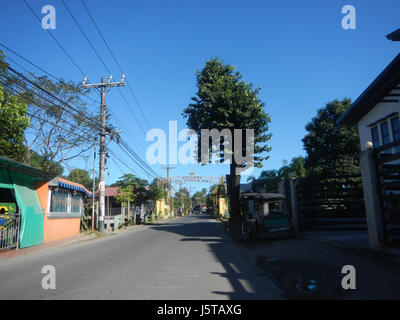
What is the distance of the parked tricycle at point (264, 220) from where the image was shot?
1159 cm

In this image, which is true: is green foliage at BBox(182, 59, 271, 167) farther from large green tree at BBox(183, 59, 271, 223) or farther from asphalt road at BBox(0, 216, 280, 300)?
asphalt road at BBox(0, 216, 280, 300)

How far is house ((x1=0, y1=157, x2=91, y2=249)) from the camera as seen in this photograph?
12259 mm

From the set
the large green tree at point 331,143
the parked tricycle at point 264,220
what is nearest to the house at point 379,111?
the parked tricycle at point 264,220

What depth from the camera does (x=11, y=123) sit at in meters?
14.3

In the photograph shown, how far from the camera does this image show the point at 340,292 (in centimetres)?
471

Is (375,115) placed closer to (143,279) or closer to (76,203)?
(143,279)

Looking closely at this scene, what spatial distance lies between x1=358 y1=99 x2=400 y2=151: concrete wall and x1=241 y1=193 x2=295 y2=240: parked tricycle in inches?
205

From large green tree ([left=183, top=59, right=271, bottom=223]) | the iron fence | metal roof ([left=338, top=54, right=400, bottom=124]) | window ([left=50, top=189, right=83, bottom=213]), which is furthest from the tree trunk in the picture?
the iron fence

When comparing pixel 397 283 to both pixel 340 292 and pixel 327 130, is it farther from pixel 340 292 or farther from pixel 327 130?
pixel 327 130

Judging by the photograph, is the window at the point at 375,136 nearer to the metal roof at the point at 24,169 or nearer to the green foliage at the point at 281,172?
the metal roof at the point at 24,169
